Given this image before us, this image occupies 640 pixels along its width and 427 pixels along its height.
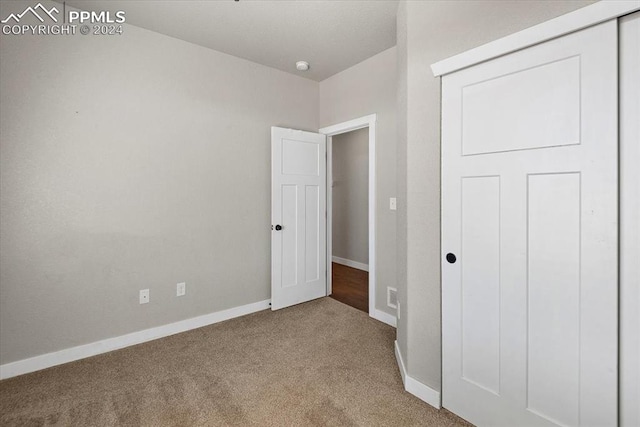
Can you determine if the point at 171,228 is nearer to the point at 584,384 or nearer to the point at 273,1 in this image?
the point at 273,1

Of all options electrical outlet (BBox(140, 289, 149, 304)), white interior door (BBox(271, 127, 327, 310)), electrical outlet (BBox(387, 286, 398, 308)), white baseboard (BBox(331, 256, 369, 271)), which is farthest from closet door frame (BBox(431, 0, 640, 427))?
white baseboard (BBox(331, 256, 369, 271))

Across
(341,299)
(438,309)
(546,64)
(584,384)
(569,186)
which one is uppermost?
(546,64)

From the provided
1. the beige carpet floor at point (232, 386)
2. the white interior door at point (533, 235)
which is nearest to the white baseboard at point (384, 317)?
the beige carpet floor at point (232, 386)

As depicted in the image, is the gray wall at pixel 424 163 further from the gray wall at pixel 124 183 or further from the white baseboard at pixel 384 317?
the gray wall at pixel 124 183

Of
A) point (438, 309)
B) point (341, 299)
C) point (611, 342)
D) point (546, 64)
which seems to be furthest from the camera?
point (341, 299)

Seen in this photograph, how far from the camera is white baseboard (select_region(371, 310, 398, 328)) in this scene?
2.98 metres

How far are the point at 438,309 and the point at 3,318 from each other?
2.93 meters

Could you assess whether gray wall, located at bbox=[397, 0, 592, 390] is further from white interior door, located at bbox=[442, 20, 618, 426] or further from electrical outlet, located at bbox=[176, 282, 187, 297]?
electrical outlet, located at bbox=[176, 282, 187, 297]

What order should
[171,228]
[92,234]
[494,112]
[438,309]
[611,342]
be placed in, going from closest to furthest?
[611,342]
[494,112]
[438,309]
[92,234]
[171,228]

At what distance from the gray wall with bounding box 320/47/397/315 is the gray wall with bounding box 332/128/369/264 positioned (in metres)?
1.90

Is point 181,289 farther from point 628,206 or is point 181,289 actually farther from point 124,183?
point 628,206

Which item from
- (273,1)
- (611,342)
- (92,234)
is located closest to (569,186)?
(611,342)

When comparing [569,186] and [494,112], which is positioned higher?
[494,112]

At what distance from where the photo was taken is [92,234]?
2428mm
